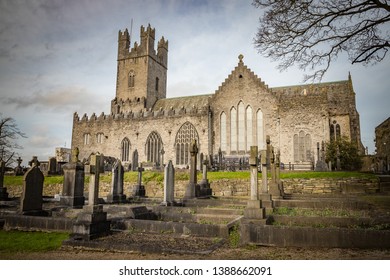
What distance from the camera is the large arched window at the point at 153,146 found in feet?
113

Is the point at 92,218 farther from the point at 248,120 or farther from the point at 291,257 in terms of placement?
the point at 248,120

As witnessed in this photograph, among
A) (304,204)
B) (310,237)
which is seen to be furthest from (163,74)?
(310,237)

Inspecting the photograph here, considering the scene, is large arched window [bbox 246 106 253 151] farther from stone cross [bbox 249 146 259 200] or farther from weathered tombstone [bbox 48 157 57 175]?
stone cross [bbox 249 146 259 200]

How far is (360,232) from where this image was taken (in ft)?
19.6

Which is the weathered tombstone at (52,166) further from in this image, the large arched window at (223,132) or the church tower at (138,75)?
the church tower at (138,75)

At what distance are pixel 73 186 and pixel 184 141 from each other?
2112 centimetres

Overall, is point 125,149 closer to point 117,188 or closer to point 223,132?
point 223,132

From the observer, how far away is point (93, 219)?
23.0 ft

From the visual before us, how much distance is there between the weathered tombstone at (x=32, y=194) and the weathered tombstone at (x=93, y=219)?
3.46m

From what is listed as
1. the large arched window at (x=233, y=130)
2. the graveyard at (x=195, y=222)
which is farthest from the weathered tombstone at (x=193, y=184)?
the large arched window at (x=233, y=130)

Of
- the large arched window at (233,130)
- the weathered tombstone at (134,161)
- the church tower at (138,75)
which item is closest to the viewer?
the large arched window at (233,130)

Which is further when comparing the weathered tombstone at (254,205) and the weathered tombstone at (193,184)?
the weathered tombstone at (193,184)

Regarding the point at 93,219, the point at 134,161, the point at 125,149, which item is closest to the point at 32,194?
the point at 93,219

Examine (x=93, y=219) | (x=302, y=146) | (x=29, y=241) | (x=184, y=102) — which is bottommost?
(x=29, y=241)
